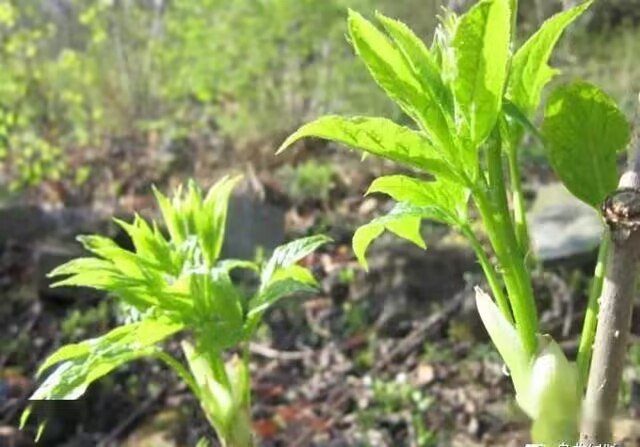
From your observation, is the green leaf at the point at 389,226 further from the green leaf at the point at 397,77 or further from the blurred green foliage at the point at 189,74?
the blurred green foliage at the point at 189,74

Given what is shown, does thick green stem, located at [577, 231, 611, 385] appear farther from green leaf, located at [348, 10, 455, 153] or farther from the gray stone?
the gray stone

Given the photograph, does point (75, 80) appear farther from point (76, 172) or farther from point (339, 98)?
point (339, 98)

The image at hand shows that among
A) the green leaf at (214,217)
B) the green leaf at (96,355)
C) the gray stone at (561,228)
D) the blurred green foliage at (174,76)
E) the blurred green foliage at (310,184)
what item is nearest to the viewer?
the green leaf at (96,355)

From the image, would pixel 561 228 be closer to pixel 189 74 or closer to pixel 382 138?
pixel 189 74

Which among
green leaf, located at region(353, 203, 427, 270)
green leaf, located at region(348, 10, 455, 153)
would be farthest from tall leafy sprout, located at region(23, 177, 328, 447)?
green leaf, located at region(348, 10, 455, 153)

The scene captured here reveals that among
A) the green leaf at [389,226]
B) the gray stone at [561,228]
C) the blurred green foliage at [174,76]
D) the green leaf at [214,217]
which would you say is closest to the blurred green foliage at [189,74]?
the blurred green foliage at [174,76]

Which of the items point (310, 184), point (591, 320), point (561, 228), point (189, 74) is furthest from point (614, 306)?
point (189, 74)

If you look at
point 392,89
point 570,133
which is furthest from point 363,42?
point 570,133
